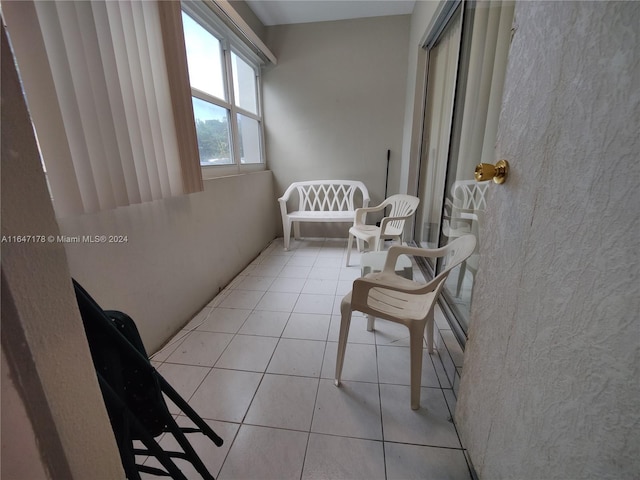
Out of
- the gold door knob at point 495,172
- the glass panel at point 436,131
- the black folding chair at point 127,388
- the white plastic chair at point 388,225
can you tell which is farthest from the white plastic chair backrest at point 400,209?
the black folding chair at point 127,388

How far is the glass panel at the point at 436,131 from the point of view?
2084 millimetres

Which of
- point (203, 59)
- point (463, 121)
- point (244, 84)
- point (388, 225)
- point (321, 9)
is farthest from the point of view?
point (244, 84)

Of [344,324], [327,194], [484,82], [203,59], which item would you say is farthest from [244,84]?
[344,324]

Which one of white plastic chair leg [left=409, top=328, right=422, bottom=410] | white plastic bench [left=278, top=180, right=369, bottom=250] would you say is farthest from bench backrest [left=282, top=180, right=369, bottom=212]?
white plastic chair leg [left=409, top=328, right=422, bottom=410]

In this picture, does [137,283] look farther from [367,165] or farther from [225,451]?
[367,165]

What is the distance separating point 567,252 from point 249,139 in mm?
3382

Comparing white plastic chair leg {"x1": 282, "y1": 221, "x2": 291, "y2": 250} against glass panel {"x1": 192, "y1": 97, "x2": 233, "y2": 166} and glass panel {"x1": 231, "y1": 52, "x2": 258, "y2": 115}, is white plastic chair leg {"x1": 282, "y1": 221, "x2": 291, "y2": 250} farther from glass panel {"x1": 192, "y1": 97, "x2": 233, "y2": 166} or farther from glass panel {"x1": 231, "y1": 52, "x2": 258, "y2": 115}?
glass panel {"x1": 231, "y1": 52, "x2": 258, "y2": 115}

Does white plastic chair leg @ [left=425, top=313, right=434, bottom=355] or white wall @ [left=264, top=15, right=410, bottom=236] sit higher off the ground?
white wall @ [left=264, top=15, right=410, bottom=236]

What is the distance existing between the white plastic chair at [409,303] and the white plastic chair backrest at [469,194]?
14.5 inches

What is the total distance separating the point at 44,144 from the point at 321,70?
3160 mm

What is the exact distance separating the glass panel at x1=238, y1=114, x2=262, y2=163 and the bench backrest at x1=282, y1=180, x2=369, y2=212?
0.63m

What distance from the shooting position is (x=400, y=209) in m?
2.83

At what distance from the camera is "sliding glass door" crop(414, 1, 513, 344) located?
4.48 feet

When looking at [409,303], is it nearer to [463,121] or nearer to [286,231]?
[463,121]
